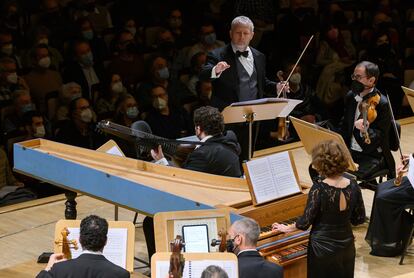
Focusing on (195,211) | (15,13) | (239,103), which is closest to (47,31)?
(15,13)

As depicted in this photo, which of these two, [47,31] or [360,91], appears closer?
[360,91]

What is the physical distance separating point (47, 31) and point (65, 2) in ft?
1.85

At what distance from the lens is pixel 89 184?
6.46 meters

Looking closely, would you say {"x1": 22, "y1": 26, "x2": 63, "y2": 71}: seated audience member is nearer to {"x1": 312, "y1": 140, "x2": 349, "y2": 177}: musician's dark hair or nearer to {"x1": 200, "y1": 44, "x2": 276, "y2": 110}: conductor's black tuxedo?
{"x1": 200, "y1": 44, "x2": 276, "y2": 110}: conductor's black tuxedo

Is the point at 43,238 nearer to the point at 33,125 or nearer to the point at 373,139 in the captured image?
the point at 33,125

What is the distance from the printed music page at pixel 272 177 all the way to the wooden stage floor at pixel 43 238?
3.02 ft

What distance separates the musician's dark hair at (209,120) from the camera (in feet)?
21.0

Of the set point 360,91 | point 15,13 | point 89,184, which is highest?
point 15,13

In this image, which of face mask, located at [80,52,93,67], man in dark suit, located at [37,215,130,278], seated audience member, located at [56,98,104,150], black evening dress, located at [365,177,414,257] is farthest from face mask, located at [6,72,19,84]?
man in dark suit, located at [37,215,130,278]

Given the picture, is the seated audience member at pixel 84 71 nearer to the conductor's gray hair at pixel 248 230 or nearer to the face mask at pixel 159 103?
the face mask at pixel 159 103

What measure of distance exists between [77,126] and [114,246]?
3739 millimetres

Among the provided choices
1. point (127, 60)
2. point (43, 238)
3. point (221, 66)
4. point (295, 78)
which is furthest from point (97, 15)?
point (43, 238)

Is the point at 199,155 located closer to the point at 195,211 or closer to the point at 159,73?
the point at 195,211

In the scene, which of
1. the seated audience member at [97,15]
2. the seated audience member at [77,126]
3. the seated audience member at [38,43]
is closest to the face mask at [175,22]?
the seated audience member at [97,15]
